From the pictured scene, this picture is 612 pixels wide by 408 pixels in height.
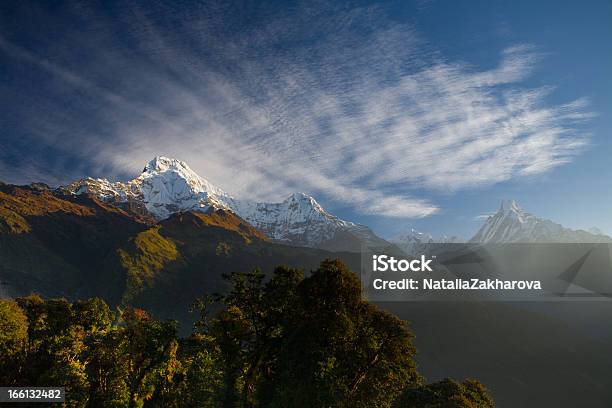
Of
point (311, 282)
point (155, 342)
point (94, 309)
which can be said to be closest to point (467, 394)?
point (311, 282)

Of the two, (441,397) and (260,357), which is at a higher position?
(260,357)

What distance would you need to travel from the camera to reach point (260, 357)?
40438mm

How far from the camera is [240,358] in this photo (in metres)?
39.7

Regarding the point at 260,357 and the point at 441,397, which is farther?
the point at 260,357

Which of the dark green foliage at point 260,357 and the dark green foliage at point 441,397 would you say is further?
the dark green foliage at point 260,357

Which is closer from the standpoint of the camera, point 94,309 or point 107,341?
point 107,341

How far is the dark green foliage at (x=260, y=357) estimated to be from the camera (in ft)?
118

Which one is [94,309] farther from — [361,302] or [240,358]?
[361,302]

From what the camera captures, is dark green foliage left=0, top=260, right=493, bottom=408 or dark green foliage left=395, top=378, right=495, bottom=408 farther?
dark green foliage left=0, top=260, right=493, bottom=408

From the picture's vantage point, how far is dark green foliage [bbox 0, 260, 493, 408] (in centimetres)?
3609

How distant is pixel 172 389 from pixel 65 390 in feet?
39.7

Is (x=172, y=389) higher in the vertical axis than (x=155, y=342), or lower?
lower

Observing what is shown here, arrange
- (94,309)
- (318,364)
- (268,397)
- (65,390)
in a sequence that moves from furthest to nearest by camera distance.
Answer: (94,309)
(65,390)
(268,397)
(318,364)

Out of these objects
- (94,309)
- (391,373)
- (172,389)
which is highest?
(94,309)
